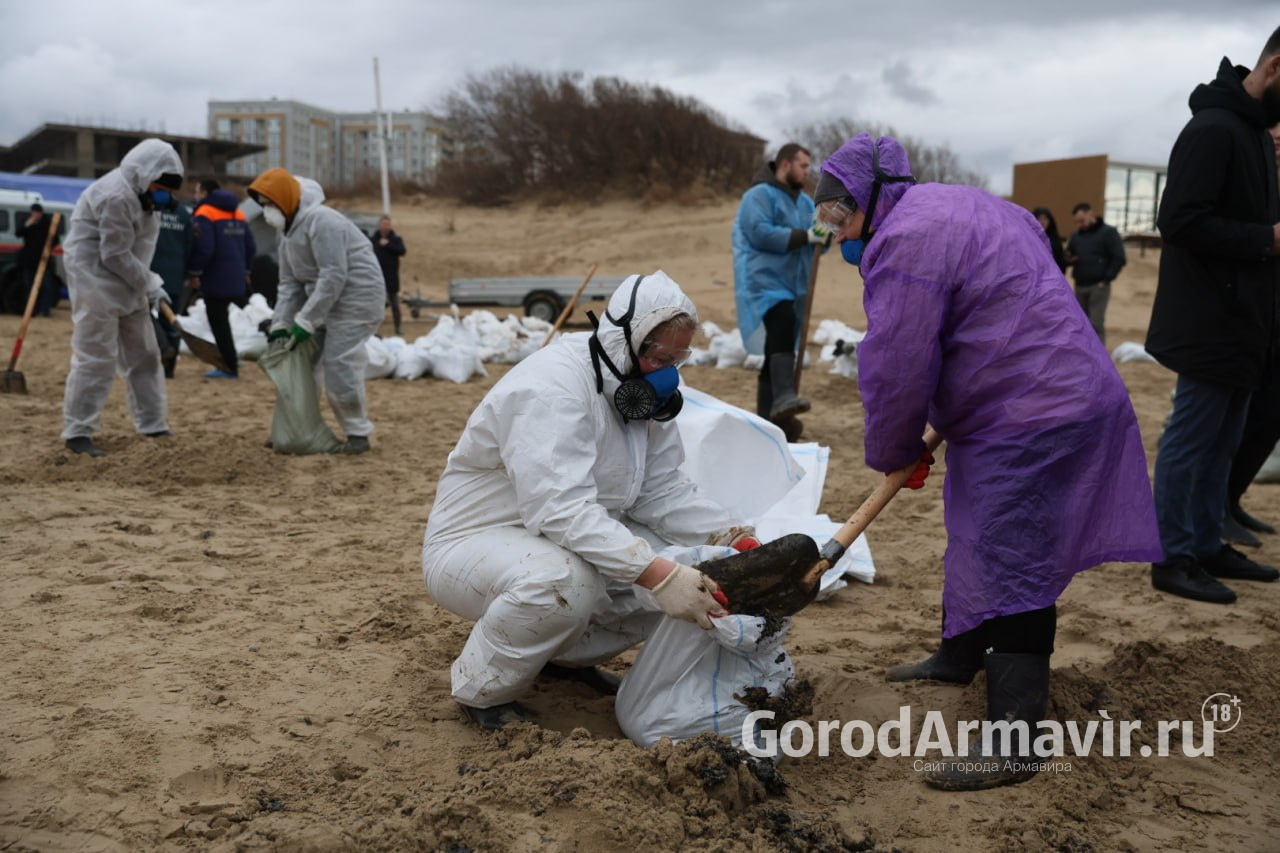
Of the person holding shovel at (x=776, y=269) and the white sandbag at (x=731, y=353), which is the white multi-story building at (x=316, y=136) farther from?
the person holding shovel at (x=776, y=269)

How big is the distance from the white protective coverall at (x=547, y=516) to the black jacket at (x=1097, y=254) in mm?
9400

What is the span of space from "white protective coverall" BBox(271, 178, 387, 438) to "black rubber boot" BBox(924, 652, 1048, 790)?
4.52 meters

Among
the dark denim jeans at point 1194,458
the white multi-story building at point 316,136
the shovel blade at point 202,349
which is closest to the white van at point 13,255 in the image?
the shovel blade at point 202,349

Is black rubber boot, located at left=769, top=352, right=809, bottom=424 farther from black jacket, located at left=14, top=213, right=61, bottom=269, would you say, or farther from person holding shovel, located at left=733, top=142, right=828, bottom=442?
black jacket, located at left=14, top=213, right=61, bottom=269

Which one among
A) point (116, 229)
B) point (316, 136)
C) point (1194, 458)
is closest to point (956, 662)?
point (1194, 458)

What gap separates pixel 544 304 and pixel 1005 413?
12940 mm

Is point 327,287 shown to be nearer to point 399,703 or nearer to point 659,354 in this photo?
point 399,703

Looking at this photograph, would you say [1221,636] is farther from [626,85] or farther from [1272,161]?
[626,85]

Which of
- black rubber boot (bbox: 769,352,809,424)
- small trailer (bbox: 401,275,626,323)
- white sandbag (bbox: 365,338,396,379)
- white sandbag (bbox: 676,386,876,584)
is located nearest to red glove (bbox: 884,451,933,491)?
white sandbag (bbox: 676,386,876,584)

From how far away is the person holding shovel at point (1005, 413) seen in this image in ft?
8.34

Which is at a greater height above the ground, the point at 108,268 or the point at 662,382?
the point at 108,268

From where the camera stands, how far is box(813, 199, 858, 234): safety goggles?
2.80 metres

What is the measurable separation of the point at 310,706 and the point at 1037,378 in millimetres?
2037

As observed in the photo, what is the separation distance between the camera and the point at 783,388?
20.9 ft
